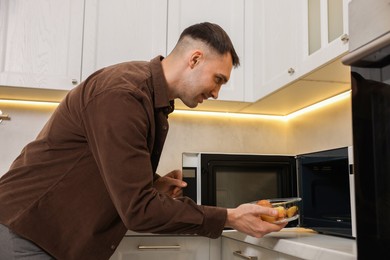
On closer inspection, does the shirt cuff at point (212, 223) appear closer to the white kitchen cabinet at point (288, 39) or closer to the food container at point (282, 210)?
the food container at point (282, 210)

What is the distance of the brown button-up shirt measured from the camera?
3.31 feet

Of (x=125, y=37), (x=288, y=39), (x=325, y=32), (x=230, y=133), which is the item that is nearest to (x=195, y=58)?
(x=325, y=32)

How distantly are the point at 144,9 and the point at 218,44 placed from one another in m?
0.81

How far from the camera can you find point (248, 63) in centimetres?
207

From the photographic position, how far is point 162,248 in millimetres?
1748

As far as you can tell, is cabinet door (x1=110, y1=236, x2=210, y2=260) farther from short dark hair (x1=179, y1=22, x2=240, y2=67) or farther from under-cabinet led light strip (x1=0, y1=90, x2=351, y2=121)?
short dark hair (x1=179, y1=22, x2=240, y2=67)

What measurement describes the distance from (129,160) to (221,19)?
122 centimetres

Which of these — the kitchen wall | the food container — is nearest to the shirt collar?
the food container

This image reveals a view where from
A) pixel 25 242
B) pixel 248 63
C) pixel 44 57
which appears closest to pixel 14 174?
pixel 25 242

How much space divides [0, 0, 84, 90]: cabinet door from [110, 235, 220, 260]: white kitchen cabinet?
0.67 m

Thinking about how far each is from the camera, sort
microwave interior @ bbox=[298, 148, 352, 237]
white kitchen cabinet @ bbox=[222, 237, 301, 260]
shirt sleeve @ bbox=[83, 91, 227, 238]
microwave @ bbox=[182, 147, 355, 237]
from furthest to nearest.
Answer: microwave @ bbox=[182, 147, 355, 237] < microwave interior @ bbox=[298, 148, 352, 237] < white kitchen cabinet @ bbox=[222, 237, 301, 260] < shirt sleeve @ bbox=[83, 91, 227, 238]

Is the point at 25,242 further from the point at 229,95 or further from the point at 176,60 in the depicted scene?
the point at 229,95

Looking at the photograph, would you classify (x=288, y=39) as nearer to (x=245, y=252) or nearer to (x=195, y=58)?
(x=195, y=58)

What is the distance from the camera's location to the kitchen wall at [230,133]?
1.99 metres
